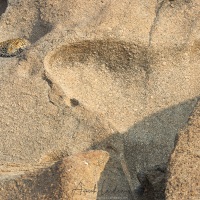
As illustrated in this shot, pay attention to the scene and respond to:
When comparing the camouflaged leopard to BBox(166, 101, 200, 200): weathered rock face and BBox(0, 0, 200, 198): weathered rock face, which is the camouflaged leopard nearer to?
BBox(0, 0, 200, 198): weathered rock face

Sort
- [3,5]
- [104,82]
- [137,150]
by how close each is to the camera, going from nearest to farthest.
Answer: [137,150], [104,82], [3,5]

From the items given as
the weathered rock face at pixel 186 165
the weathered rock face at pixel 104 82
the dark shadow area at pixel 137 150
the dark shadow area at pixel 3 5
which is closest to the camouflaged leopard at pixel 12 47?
the weathered rock face at pixel 104 82

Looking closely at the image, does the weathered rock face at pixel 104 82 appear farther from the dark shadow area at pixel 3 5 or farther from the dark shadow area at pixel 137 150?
the dark shadow area at pixel 3 5

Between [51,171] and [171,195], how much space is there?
546mm

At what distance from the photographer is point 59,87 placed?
3.65 metres

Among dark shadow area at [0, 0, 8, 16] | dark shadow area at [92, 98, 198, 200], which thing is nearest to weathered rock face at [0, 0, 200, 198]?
dark shadow area at [92, 98, 198, 200]

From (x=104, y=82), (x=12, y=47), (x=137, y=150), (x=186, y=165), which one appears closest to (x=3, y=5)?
(x=12, y=47)

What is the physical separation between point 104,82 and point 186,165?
109 cm

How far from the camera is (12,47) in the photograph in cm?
395

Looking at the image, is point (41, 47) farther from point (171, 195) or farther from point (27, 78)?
point (171, 195)

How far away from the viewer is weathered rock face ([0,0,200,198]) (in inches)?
138

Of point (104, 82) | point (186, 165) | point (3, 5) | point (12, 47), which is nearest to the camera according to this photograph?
point (186, 165)

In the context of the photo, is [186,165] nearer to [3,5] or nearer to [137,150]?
[137,150]

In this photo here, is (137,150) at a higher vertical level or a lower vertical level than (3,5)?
lower
